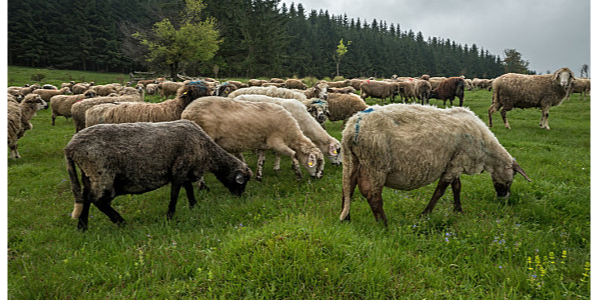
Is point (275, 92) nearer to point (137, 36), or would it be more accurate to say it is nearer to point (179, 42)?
point (179, 42)

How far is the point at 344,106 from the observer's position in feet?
41.6

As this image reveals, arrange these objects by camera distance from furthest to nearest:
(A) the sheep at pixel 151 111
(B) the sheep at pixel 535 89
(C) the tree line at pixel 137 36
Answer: (C) the tree line at pixel 137 36, (B) the sheep at pixel 535 89, (A) the sheep at pixel 151 111


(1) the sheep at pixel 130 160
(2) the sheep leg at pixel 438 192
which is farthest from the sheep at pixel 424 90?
(1) the sheep at pixel 130 160

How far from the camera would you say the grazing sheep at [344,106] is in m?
12.7

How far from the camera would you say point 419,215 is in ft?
15.9

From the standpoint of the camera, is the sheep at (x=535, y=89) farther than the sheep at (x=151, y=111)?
Yes

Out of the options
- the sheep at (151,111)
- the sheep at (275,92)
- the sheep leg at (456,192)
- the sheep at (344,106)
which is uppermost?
the sheep at (275,92)

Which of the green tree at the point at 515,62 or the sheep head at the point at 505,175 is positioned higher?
the green tree at the point at 515,62

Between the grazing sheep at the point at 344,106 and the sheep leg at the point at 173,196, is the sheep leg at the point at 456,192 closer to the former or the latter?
the sheep leg at the point at 173,196

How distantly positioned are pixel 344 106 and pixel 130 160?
9399 millimetres

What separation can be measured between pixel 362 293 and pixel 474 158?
281 cm

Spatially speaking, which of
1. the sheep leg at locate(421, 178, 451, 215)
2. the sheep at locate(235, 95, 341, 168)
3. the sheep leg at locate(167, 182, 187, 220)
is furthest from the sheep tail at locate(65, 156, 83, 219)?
the sheep leg at locate(421, 178, 451, 215)

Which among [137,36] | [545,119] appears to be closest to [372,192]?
[545,119]

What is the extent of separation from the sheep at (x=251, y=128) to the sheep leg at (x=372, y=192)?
2.30 meters
